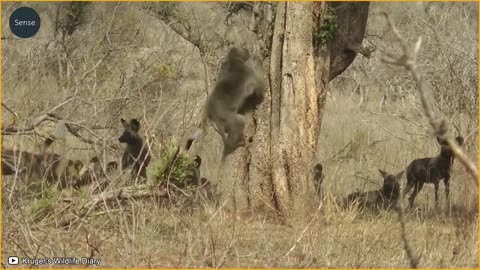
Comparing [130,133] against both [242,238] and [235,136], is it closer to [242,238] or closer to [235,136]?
[235,136]

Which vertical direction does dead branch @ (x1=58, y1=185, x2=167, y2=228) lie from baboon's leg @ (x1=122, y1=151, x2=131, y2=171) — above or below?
above

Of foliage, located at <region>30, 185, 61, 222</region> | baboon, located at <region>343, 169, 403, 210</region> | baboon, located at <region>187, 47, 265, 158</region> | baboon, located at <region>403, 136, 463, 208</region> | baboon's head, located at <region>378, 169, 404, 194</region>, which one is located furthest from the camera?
baboon's head, located at <region>378, 169, 404, 194</region>

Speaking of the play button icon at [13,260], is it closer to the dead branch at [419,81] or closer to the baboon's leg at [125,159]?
the dead branch at [419,81]

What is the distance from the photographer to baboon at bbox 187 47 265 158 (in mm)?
8430

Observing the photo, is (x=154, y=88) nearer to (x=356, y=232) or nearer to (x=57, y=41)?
(x=57, y=41)

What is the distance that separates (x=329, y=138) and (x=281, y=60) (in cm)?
651

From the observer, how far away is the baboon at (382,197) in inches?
344

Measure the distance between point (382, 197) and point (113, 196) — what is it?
130 inches

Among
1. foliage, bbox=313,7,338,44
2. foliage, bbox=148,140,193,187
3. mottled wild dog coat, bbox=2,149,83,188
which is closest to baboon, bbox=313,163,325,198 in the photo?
foliage, bbox=313,7,338,44

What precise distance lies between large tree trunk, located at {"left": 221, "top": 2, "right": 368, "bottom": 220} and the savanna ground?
28 centimetres

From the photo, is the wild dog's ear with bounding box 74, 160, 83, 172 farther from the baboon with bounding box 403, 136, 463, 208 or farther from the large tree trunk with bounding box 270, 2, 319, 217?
the baboon with bounding box 403, 136, 463, 208

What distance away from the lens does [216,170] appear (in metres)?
11.7

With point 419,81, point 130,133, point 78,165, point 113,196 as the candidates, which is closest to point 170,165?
point 113,196

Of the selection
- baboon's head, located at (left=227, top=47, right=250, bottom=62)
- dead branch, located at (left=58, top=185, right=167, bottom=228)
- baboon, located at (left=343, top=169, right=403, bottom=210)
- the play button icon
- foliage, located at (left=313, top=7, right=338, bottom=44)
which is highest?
foliage, located at (left=313, top=7, right=338, bottom=44)
